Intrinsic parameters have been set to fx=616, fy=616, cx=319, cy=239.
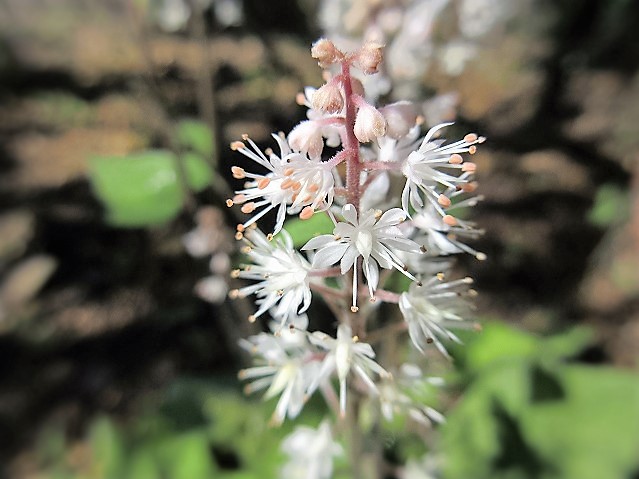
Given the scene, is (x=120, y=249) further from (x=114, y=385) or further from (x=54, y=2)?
(x=54, y=2)

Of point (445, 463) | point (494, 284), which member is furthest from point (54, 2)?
point (445, 463)

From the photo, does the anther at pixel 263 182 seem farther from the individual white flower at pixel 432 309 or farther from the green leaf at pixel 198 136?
the green leaf at pixel 198 136

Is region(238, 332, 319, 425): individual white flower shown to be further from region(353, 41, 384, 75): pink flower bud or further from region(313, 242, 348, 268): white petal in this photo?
region(353, 41, 384, 75): pink flower bud

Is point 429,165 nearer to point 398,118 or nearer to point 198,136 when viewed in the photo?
point 398,118

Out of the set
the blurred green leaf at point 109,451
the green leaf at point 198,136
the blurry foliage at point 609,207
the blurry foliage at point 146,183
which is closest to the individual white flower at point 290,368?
the blurry foliage at point 146,183

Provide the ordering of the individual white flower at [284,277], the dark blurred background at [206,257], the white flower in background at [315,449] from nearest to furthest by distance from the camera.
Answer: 1. the individual white flower at [284,277]
2. the white flower in background at [315,449]
3. the dark blurred background at [206,257]

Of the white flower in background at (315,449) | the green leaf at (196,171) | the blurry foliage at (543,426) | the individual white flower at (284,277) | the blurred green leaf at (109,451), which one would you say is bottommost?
the blurred green leaf at (109,451)
